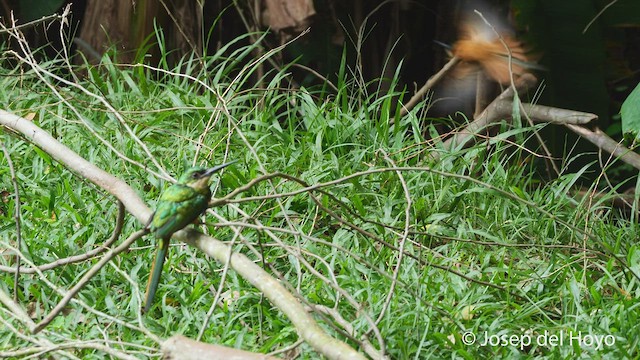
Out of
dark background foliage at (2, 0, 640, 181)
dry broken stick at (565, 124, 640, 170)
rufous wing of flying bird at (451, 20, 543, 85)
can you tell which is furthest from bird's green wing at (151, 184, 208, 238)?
rufous wing of flying bird at (451, 20, 543, 85)

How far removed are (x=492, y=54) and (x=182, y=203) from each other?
2.45m

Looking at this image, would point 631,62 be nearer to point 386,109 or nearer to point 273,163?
point 386,109

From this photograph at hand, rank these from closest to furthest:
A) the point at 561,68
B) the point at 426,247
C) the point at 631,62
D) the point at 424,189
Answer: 1. the point at 426,247
2. the point at 424,189
3. the point at 561,68
4. the point at 631,62

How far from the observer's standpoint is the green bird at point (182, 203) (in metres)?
2.52

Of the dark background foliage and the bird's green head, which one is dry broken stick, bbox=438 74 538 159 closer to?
the dark background foliage

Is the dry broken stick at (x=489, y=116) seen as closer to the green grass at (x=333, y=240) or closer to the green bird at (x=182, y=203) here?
the green grass at (x=333, y=240)

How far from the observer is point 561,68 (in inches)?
181

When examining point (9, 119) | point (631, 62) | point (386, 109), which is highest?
point (9, 119)

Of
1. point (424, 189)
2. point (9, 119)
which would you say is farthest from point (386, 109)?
point (9, 119)

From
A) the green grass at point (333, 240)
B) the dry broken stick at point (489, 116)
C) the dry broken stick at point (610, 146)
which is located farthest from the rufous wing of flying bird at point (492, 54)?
the dry broken stick at point (610, 146)

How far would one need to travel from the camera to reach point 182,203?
99.5 inches

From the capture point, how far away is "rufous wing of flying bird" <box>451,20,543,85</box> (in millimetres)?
4480

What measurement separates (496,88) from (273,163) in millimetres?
1701

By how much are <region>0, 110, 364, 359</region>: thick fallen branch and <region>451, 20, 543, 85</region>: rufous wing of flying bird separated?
7.52ft
